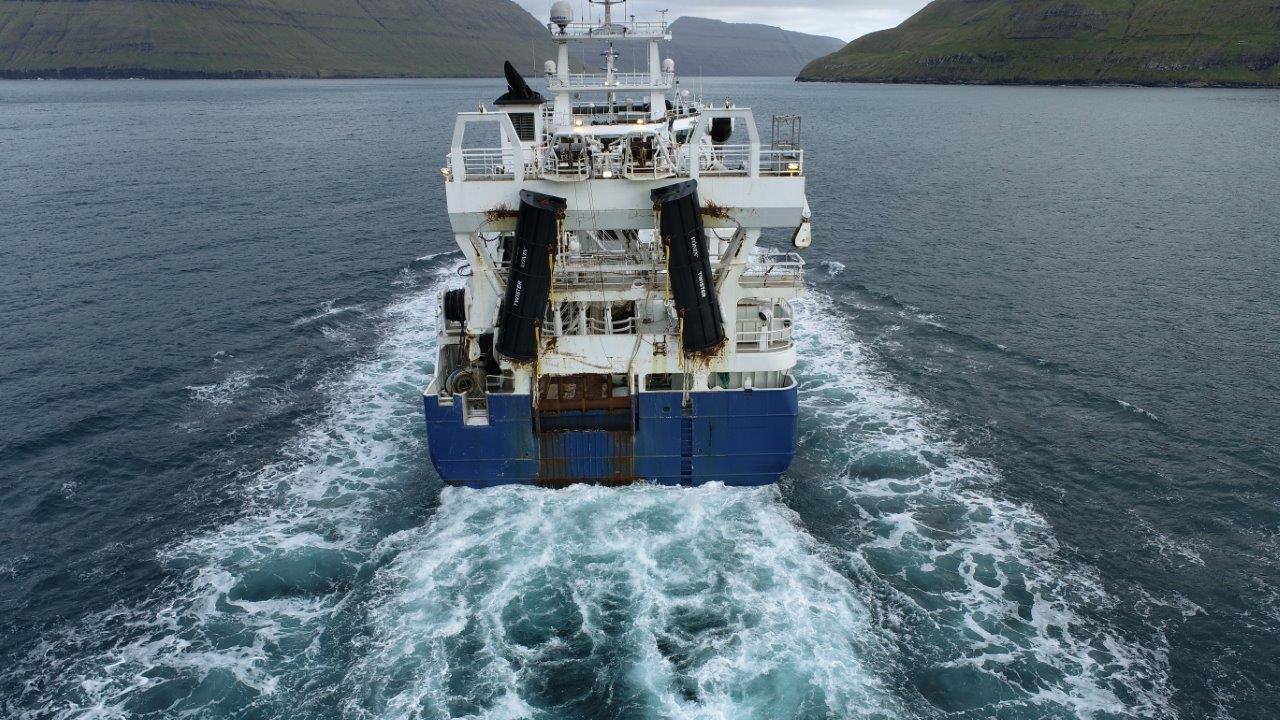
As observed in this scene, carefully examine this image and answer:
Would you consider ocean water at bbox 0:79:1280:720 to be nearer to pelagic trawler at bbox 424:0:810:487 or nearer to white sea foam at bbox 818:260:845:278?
white sea foam at bbox 818:260:845:278

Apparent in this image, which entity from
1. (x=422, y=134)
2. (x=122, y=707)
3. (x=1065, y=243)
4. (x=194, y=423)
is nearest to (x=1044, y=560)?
(x=122, y=707)

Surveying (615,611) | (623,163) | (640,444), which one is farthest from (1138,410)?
(615,611)

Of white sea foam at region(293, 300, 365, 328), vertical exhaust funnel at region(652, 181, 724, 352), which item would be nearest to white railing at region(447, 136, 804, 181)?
vertical exhaust funnel at region(652, 181, 724, 352)

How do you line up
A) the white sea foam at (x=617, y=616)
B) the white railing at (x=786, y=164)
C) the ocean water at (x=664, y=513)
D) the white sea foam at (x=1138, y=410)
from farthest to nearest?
the white sea foam at (x=1138, y=410)
the white railing at (x=786, y=164)
the ocean water at (x=664, y=513)
the white sea foam at (x=617, y=616)

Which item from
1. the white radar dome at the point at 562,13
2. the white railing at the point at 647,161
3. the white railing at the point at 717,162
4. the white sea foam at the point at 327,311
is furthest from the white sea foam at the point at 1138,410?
the white sea foam at the point at 327,311

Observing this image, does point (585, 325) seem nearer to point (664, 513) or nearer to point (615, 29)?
point (664, 513)

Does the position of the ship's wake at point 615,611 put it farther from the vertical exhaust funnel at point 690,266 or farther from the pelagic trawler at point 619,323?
the vertical exhaust funnel at point 690,266

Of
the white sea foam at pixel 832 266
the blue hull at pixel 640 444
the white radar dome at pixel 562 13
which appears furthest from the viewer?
the white sea foam at pixel 832 266

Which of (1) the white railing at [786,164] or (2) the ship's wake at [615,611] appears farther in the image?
(1) the white railing at [786,164]
